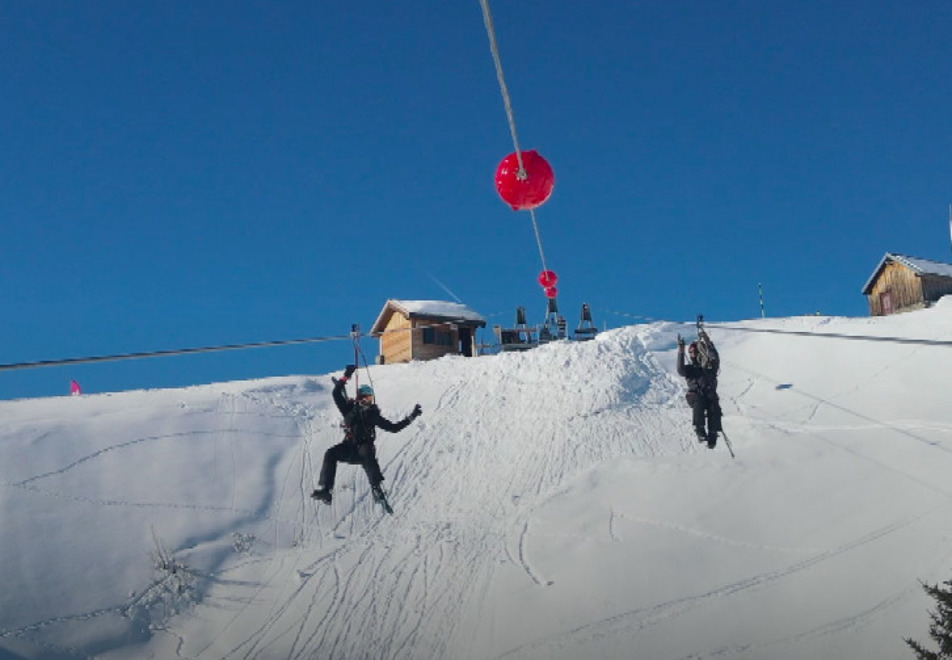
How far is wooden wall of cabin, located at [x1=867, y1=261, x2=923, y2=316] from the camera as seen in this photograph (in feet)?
122

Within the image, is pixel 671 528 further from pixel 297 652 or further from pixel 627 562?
pixel 297 652

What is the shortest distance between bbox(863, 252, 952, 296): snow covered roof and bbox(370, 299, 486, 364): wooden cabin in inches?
862

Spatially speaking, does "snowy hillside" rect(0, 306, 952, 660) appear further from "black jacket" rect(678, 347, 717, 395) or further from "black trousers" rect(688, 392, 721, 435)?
"black trousers" rect(688, 392, 721, 435)

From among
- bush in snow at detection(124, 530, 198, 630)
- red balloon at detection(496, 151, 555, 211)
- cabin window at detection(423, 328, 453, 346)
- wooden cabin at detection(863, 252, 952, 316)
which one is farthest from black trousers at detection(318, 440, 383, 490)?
wooden cabin at detection(863, 252, 952, 316)

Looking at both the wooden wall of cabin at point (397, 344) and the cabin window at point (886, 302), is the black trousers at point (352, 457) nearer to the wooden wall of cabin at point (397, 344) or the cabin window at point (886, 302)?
the wooden wall of cabin at point (397, 344)

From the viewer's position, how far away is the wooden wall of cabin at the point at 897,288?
37281mm

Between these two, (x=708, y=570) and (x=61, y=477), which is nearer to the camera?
(x=708, y=570)

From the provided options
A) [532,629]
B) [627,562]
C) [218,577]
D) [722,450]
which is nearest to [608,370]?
[722,450]

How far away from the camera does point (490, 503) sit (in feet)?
64.4

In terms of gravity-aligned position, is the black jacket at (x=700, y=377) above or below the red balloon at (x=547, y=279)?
below

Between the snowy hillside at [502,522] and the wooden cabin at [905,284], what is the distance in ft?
40.8

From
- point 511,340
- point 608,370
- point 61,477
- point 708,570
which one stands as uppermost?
point 511,340

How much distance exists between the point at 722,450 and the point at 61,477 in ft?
60.2

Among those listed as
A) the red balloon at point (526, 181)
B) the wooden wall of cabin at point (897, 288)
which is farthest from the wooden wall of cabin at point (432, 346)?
the red balloon at point (526, 181)
